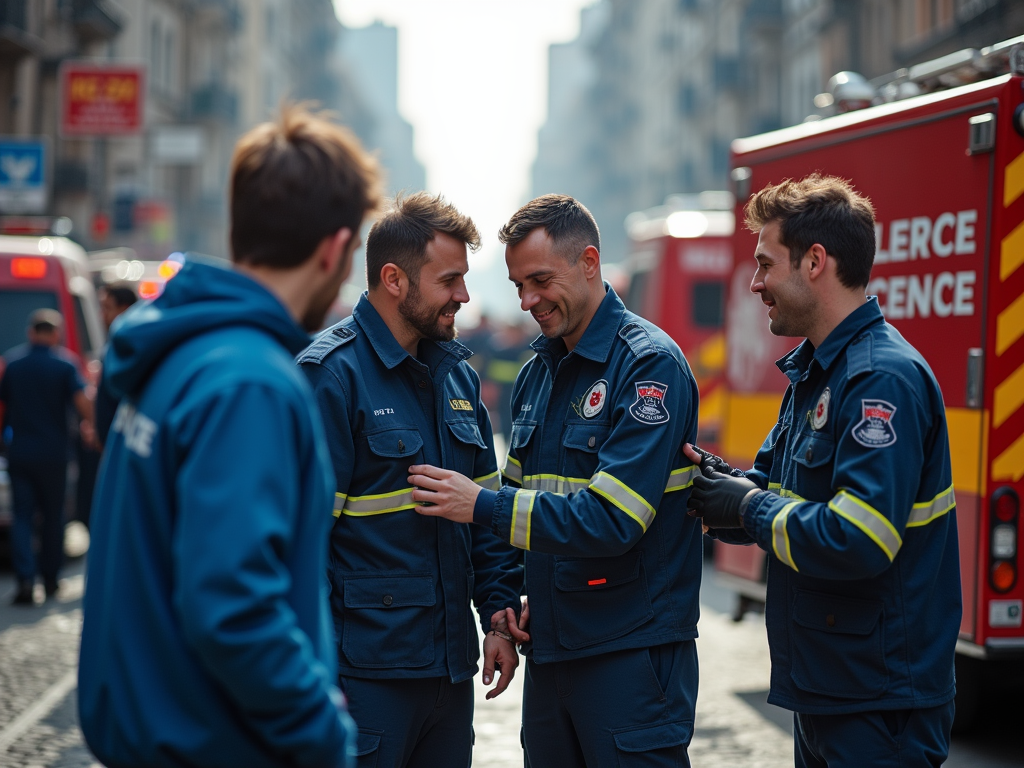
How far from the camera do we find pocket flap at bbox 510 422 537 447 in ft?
11.4

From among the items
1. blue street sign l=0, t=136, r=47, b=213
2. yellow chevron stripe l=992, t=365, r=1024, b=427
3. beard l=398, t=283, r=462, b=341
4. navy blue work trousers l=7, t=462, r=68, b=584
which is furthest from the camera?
blue street sign l=0, t=136, r=47, b=213

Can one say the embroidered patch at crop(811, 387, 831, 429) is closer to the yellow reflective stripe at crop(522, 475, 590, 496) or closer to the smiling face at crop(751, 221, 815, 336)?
the smiling face at crop(751, 221, 815, 336)

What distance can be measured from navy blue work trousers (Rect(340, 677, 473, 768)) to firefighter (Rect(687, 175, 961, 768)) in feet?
2.83

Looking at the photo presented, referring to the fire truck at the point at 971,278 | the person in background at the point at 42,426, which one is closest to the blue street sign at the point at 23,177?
the person in background at the point at 42,426

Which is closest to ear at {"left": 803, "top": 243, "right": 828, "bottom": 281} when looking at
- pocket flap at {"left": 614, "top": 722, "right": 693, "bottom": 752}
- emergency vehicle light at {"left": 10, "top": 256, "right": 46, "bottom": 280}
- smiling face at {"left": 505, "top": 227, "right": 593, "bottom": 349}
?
smiling face at {"left": 505, "top": 227, "right": 593, "bottom": 349}

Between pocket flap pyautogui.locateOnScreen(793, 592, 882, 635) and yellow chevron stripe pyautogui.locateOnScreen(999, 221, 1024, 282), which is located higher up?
yellow chevron stripe pyautogui.locateOnScreen(999, 221, 1024, 282)

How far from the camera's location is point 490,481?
359 cm

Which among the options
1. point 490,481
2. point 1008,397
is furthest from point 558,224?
point 1008,397

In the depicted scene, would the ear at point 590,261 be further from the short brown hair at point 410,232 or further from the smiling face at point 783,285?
the smiling face at point 783,285

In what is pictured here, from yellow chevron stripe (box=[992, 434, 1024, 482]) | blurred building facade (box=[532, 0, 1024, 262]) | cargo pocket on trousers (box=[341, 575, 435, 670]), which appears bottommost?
cargo pocket on trousers (box=[341, 575, 435, 670])

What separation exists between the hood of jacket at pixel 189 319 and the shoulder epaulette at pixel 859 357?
1.45 m

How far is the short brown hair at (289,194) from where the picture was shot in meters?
2.01

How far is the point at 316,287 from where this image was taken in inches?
81.9

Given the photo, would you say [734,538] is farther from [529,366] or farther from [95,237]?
[95,237]
